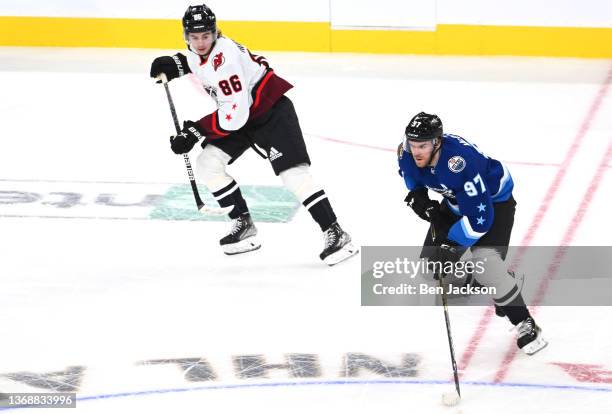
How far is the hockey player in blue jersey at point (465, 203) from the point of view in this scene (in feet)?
12.3

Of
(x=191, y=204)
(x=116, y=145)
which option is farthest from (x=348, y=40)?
(x=191, y=204)

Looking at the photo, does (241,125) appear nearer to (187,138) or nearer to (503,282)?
(187,138)

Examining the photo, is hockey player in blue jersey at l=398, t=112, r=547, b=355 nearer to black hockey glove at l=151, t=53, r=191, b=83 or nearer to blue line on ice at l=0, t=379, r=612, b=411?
blue line on ice at l=0, t=379, r=612, b=411

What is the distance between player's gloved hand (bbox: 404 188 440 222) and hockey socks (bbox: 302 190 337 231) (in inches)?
33.2

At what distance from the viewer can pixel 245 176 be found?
19.6ft

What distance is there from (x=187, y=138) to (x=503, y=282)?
5.14ft

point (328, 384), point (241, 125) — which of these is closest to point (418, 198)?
point (328, 384)

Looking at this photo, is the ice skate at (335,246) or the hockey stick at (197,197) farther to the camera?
the hockey stick at (197,197)

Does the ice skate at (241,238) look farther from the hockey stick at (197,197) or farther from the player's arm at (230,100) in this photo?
the player's arm at (230,100)

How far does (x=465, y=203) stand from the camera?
378 centimetres

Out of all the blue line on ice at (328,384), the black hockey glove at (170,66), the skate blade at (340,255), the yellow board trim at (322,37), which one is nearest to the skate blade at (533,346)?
the blue line on ice at (328,384)

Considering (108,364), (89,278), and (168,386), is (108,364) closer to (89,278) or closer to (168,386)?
(168,386)

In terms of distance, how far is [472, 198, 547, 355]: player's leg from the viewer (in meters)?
3.87

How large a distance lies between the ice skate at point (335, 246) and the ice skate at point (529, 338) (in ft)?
3.54
